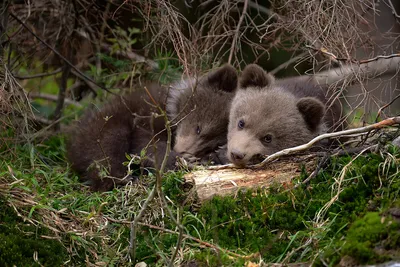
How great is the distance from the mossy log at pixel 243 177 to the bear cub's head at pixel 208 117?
3.17ft

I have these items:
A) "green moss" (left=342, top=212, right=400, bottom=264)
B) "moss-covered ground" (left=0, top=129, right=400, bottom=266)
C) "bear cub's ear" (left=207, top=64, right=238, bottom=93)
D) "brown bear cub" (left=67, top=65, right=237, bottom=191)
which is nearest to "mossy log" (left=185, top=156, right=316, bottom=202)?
"moss-covered ground" (left=0, top=129, right=400, bottom=266)

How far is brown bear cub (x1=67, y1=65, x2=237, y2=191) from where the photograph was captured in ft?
20.5

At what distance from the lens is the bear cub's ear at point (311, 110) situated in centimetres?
565

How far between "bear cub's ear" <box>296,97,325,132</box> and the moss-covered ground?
885mm

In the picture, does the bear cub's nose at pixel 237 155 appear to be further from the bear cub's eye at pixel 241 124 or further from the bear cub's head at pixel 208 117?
the bear cub's head at pixel 208 117

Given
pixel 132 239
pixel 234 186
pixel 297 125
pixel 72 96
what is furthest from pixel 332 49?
pixel 72 96

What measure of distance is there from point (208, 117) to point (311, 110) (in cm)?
110

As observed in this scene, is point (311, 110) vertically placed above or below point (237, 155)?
above

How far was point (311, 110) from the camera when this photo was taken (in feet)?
18.7

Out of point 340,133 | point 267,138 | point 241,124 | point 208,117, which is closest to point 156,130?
point 208,117

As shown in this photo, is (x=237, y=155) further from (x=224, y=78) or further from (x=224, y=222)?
(x=224, y=78)

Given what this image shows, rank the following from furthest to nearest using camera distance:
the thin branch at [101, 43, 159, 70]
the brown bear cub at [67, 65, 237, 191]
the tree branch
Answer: the thin branch at [101, 43, 159, 70] < the brown bear cub at [67, 65, 237, 191] < the tree branch

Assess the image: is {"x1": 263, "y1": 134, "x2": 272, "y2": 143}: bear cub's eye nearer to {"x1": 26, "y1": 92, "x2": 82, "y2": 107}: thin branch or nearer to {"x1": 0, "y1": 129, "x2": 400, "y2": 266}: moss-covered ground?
{"x1": 0, "y1": 129, "x2": 400, "y2": 266}: moss-covered ground

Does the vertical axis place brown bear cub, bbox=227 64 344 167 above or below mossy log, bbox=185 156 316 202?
above
